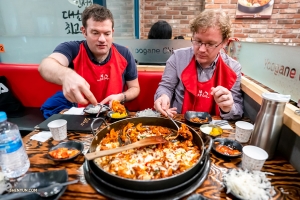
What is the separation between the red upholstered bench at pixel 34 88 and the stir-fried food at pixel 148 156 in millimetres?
1368

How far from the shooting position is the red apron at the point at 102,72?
6.82 ft

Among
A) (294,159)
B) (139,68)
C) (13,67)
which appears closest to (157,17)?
(139,68)

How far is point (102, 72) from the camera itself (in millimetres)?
2119

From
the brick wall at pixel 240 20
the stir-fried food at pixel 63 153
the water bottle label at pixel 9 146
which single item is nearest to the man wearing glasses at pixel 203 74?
the stir-fried food at pixel 63 153

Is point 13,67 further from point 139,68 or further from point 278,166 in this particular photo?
point 278,166

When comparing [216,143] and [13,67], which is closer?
[216,143]

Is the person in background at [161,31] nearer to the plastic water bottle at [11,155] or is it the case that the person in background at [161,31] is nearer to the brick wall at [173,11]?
the brick wall at [173,11]

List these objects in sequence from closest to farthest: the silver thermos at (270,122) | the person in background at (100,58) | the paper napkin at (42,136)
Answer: the silver thermos at (270,122) < the paper napkin at (42,136) < the person in background at (100,58)

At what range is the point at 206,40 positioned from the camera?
5.32ft

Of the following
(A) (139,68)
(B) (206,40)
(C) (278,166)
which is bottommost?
(C) (278,166)

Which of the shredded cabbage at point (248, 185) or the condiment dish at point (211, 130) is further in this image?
the condiment dish at point (211, 130)

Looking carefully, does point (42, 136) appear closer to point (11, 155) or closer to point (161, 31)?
point (11, 155)

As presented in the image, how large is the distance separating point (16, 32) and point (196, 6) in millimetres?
3739

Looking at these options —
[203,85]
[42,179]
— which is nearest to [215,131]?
[203,85]
